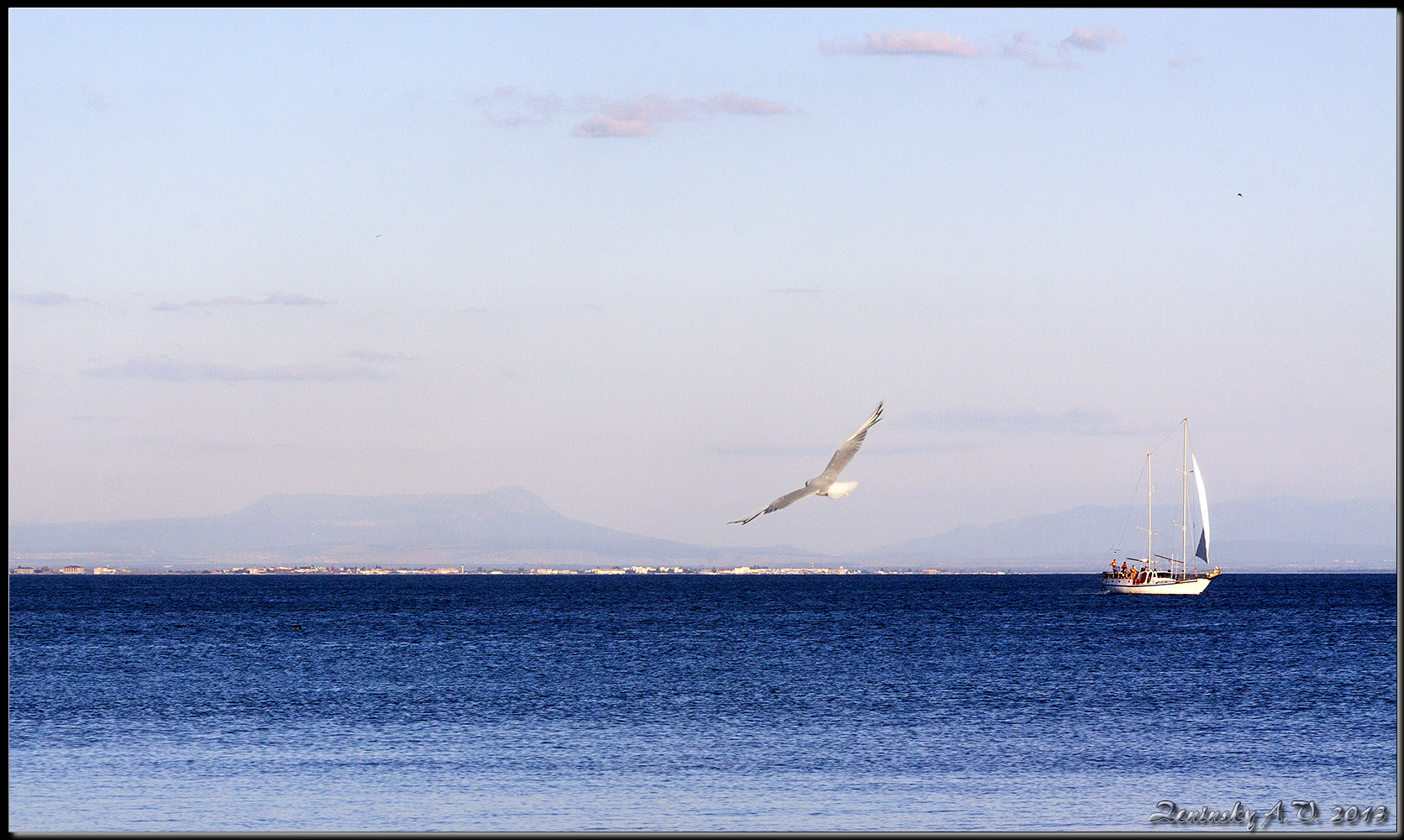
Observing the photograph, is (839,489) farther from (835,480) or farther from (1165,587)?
(1165,587)

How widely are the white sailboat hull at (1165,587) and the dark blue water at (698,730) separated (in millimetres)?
38523

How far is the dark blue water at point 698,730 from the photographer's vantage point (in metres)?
24.2

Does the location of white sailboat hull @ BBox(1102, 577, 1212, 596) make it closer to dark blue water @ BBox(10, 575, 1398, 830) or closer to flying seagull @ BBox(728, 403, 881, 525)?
dark blue water @ BBox(10, 575, 1398, 830)

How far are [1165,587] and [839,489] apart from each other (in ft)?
337

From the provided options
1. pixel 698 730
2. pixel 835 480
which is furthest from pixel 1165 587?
pixel 835 480

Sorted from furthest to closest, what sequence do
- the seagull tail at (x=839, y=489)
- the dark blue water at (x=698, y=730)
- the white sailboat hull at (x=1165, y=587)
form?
1. the white sailboat hull at (x=1165, y=587)
2. the dark blue water at (x=698, y=730)
3. the seagull tail at (x=839, y=489)

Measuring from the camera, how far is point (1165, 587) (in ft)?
375

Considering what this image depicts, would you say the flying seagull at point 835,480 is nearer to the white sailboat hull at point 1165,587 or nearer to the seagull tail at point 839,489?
the seagull tail at point 839,489

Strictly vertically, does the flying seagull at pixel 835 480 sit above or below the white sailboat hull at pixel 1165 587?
above

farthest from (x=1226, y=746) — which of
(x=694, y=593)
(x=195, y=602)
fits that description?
(x=694, y=593)

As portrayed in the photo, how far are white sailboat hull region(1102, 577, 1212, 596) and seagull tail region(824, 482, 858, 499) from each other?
102 m

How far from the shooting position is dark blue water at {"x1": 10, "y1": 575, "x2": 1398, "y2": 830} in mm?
24203

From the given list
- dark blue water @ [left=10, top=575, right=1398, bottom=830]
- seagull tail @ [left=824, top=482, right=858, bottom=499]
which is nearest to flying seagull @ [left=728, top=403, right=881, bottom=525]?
seagull tail @ [left=824, top=482, right=858, bottom=499]

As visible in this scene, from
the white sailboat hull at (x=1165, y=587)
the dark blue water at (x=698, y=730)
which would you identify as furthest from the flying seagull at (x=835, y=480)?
the white sailboat hull at (x=1165, y=587)
